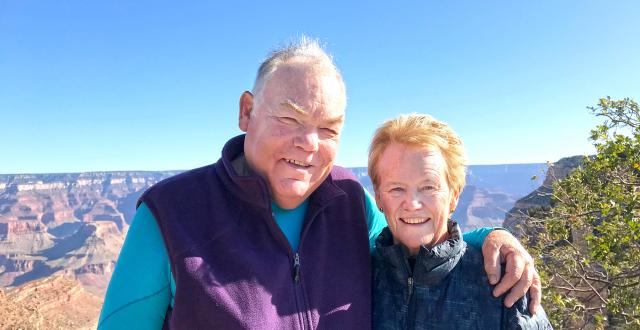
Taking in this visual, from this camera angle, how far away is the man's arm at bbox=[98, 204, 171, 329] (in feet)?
6.16

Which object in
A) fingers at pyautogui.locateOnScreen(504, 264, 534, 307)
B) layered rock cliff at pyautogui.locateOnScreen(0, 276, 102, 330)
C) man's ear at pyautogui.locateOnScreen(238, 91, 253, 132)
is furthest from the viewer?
layered rock cliff at pyautogui.locateOnScreen(0, 276, 102, 330)

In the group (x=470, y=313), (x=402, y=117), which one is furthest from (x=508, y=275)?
(x=402, y=117)

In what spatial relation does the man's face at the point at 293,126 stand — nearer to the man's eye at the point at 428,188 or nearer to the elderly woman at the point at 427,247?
the elderly woman at the point at 427,247

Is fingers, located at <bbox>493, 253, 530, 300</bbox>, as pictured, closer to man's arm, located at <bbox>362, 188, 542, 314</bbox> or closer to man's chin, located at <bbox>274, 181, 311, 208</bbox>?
man's arm, located at <bbox>362, 188, 542, 314</bbox>

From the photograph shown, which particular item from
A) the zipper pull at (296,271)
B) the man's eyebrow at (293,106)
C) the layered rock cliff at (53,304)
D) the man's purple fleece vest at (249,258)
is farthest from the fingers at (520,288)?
the layered rock cliff at (53,304)

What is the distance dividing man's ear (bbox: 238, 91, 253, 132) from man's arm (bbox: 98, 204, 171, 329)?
765mm

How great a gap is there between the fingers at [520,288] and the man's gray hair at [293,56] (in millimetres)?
1393

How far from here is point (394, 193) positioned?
7.34ft

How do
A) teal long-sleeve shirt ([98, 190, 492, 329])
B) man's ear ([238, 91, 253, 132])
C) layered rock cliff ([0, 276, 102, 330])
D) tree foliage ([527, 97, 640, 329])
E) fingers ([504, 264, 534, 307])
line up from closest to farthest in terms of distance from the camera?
1. teal long-sleeve shirt ([98, 190, 492, 329])
2. fingers ([504, 264, 534, 307])
3. man's ear ([238, 91, 253, 132])
4. tree foliage ([527, 97, 640, 329])
5. layered rock cliff ([0, 276, 102, 330])

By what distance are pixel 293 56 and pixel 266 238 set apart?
0.98 meters

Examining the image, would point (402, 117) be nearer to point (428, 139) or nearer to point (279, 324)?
point (428, 139)

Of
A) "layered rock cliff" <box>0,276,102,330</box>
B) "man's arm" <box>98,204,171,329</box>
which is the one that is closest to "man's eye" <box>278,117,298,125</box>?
"man's arm" <box>98,204,171,329</box>

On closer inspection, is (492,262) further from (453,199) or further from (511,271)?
(453,199)

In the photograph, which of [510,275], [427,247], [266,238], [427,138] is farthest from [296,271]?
[510,275]
